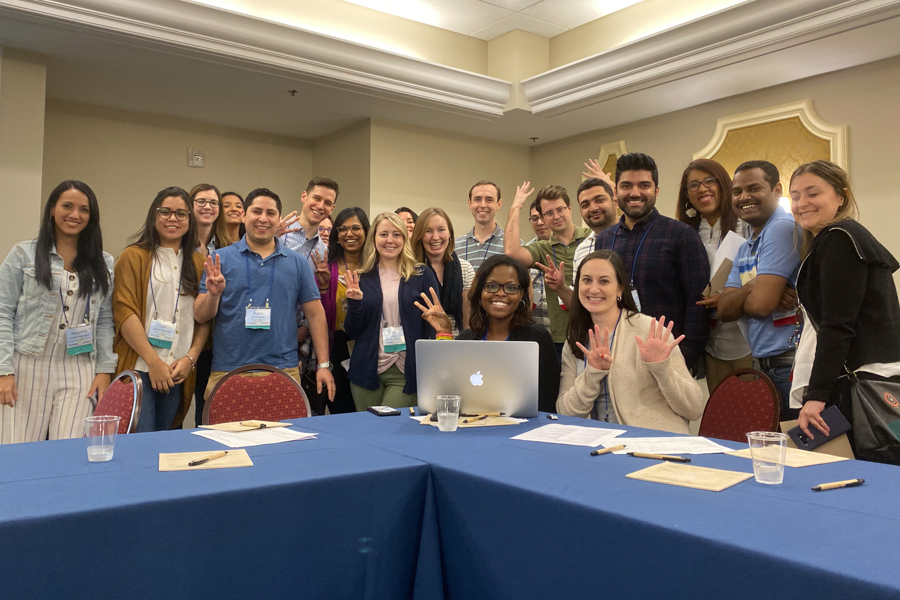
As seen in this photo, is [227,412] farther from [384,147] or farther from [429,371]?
[384,147]

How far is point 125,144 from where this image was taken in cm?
616

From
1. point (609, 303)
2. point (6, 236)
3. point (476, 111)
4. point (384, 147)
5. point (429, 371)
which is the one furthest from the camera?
point (384, 147)

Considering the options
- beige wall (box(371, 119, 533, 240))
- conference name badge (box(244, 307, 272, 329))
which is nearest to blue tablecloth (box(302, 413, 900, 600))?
conference name badge (box(244, 307, 272, 329))

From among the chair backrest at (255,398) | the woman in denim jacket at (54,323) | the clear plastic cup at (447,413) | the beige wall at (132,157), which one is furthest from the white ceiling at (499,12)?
the clear plastic cup at (447,413)

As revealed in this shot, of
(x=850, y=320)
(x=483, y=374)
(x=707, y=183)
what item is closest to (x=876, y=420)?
(x=850, y=320)

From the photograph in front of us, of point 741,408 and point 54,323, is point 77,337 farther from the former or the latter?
point 741,408

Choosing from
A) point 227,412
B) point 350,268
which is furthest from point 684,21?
point 227,412

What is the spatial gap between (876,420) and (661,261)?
126 centimetres

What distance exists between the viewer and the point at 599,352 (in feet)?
8.11

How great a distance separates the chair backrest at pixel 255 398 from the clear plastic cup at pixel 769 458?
180cm

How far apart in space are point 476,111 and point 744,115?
2.22m

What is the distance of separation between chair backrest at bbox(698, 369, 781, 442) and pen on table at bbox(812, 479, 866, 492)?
35.5 inches

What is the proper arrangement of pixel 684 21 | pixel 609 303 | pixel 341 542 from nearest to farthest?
pixel 341 542, pixel 609 303, pixel 684 21

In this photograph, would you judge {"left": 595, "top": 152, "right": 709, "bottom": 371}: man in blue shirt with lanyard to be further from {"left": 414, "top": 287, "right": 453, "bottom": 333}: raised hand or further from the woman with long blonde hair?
the woman with long blonde hair
